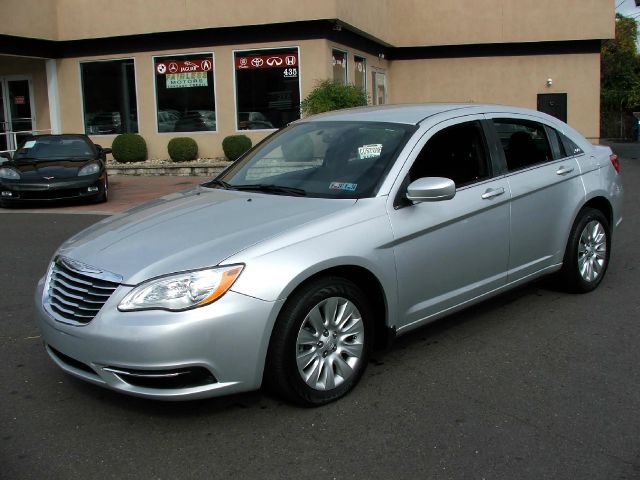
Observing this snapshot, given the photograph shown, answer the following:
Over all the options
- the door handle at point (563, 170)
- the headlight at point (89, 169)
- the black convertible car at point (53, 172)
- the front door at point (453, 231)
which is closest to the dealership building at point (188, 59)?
the black convertible car at point (53, 172)

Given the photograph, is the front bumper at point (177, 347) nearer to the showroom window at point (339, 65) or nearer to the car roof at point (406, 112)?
the car roof at point (406, 112)

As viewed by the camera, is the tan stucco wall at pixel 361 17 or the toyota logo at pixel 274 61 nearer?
the tan stucco wall at pixel 361 17

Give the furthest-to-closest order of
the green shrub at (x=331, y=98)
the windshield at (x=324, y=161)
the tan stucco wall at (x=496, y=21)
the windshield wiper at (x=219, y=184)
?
the tan stucco wall at (x=496, y=21), the green shrub at (x=331, y=98), the windshield wiper at (x=219, y=184), the windshield at (x=324, y=161)

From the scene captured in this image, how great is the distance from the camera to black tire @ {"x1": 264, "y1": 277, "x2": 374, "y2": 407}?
3674mm

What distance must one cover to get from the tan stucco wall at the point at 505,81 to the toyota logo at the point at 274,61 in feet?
25.4

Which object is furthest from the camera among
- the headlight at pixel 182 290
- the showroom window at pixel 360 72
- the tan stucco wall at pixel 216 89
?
the showroom window at pixel 360 72

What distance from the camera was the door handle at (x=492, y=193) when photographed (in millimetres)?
4818

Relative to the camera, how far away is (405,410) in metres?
3.88

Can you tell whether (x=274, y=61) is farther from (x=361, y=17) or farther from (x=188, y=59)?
(x=361, y=17)

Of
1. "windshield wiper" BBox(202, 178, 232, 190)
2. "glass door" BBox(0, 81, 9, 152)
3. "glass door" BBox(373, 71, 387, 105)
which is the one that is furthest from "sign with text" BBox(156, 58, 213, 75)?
"windshield wiper" BBox(202, 178, 232, 190)

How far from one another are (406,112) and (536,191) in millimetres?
1176

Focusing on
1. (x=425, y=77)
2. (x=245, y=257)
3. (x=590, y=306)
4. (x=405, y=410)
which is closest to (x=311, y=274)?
(x=245, y=257)

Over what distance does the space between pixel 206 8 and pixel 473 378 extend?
1584 cm

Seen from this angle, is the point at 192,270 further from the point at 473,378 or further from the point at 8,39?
the point at 8,39
